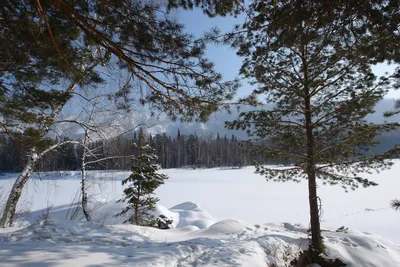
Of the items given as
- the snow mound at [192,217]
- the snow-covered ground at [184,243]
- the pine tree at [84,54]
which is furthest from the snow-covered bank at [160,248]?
the snow mound at [192,217]

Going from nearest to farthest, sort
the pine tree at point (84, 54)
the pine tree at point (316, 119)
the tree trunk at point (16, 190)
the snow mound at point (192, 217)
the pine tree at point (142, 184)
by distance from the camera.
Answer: the pine tree at point (84, 54), the pine tree at point (316, 119), the tree trunk at point (16, 190), the pine tree at point (142, 184), the snow mound at point (192, 217)

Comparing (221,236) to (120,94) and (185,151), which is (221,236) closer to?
(120,94)

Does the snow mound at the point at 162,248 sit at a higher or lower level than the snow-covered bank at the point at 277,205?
higher

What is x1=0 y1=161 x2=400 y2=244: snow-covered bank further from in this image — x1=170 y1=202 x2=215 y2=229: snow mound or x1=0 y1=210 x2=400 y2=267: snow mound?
x1=0 y1=210 x2=400 y2=267: snow mound

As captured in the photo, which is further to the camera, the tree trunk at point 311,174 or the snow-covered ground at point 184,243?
the tree trunk at point 311,174

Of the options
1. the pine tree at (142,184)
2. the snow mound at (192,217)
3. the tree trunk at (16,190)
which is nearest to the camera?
the tree trunk at (16,190)

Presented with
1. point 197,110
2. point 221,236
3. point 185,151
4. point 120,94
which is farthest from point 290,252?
point 185,151

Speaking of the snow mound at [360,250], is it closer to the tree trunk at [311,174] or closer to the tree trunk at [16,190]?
the tree trunk at [311,174]

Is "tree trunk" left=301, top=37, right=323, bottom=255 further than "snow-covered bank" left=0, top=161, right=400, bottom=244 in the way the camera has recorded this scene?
No

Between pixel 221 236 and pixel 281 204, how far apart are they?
Result: 10185 mm

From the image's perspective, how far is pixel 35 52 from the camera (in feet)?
8.85

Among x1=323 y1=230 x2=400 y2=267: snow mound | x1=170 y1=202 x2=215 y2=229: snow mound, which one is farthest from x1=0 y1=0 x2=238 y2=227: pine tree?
x1=170 y1=202 x2=215 y2=229: snow mound

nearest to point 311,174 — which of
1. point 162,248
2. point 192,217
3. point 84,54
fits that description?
point 162,248

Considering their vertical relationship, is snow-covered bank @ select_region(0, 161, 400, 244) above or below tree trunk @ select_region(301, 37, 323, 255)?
below
